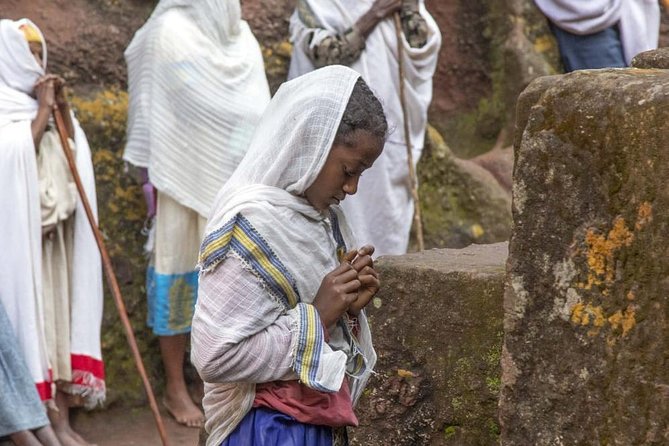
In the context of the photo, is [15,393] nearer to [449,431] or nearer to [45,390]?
[45,390]

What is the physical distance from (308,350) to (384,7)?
4.07 metres

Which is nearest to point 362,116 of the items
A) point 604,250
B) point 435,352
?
point 604,250

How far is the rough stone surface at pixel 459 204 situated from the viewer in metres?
7.91

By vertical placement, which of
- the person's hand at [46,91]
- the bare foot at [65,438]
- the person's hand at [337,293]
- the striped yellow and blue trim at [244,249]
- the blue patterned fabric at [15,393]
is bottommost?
the bare foot at [65,438]

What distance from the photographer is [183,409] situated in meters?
6.47

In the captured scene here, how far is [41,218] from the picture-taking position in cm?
583

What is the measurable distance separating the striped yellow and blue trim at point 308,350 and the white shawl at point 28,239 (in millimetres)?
3005

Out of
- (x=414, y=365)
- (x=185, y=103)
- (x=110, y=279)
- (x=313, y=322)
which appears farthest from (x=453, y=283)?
(x=185, y=103)

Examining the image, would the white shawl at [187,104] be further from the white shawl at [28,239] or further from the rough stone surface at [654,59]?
the rough stone surface at [654,59]

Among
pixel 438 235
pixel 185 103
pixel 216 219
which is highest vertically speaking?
pixel 216 219

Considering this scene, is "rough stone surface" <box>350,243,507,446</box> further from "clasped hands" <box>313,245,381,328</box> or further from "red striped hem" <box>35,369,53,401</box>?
"red striped hem" <box>35,369,53,401</box>

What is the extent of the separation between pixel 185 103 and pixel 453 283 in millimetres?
2931

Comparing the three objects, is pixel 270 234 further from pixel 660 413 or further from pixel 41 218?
pixel 41 218

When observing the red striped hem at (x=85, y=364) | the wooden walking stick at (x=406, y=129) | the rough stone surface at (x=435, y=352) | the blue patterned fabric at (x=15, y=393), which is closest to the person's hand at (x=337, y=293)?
the rough stone surface at (x=435, y=352)
